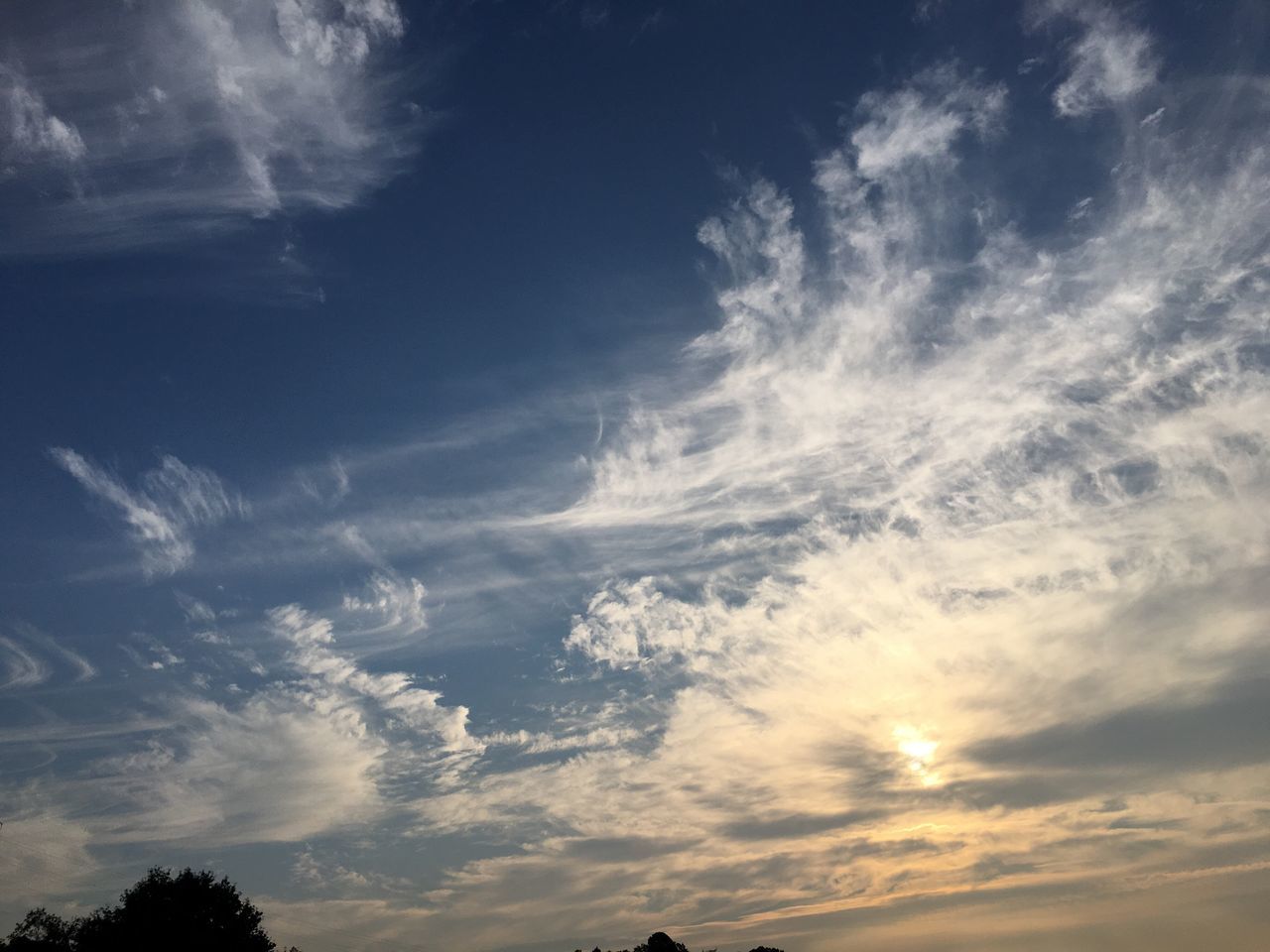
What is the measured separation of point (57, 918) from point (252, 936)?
77.4ft

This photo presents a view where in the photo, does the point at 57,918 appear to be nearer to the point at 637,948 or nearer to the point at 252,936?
the point at 252,936

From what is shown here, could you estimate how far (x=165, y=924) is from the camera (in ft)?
329

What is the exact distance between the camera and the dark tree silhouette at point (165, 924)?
9938 centimetres

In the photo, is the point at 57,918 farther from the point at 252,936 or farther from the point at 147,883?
the point at 252,936

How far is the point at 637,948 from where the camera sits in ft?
620

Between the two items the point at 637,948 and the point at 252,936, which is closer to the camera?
the point at 252,936

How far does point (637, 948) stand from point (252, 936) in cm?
10562

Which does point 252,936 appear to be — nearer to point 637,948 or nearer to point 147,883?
point 147,883

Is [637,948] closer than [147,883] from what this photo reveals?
No

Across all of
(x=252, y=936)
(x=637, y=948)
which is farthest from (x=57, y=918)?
(x=637, y=948)

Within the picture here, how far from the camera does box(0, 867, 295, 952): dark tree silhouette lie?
99375mm

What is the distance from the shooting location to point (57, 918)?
106m

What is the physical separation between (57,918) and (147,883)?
13095 millimetres

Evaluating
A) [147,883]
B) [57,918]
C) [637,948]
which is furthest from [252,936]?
[637,948]
